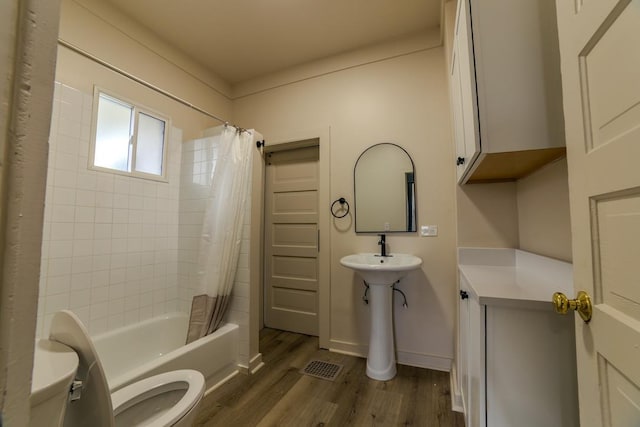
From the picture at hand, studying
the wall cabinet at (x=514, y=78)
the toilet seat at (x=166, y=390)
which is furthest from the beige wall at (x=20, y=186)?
the wall cabinet at (x=514, y=78)

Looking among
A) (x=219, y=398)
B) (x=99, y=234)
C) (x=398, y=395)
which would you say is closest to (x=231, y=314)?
(x=219, y=398)

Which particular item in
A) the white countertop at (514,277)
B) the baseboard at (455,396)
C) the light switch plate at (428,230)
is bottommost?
the baseboard at (455,396)

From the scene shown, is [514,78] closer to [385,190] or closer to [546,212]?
[546,212]

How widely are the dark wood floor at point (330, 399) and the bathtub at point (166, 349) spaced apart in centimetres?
16

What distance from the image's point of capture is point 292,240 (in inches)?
105

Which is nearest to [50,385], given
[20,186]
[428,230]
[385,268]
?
[20,186]

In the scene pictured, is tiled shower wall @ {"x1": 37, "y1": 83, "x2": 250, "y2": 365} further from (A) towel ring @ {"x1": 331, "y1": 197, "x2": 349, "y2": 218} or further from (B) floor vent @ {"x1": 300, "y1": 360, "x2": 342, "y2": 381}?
(A) towel ring @ {"x1": 331, "y1": 197, "x2": 349, "y2": 218}

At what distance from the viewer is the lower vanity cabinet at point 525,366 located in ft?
2.55

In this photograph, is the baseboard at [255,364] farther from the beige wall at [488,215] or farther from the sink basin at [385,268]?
the beige wall at [488,215]

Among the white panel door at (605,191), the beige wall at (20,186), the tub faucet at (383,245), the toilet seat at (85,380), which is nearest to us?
the beige wall at (20,186)

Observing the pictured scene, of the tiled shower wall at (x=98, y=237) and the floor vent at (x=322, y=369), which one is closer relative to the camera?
the tiled shower wall at (x=98, y=237)

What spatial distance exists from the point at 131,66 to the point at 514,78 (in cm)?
252

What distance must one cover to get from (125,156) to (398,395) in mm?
2605

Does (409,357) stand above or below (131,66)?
below
